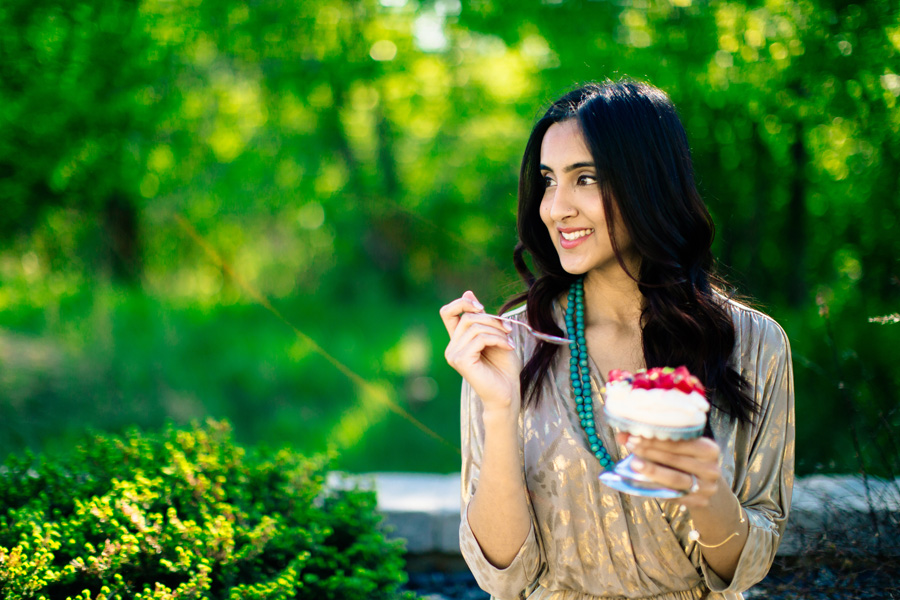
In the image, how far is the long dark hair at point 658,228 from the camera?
1979 mm

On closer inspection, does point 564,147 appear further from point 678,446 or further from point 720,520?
point 720,520

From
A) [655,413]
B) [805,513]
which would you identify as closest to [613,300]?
[655,413]

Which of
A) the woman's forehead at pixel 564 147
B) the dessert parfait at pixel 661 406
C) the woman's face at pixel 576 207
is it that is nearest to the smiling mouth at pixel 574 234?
the woman's face at pixel 576 207

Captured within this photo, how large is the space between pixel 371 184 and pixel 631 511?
10.9 metres

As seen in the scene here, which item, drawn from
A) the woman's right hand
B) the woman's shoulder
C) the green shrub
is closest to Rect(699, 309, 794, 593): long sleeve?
the woman's shoulder

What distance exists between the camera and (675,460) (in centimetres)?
144

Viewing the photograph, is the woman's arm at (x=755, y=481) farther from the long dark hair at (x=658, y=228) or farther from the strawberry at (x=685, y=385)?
the strawberry at (x=685, y=385)

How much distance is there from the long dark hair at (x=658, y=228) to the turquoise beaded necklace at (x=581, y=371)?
0.06 metres

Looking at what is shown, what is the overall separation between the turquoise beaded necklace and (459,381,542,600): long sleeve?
286 millimetres

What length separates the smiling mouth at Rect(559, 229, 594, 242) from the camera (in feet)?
6.70

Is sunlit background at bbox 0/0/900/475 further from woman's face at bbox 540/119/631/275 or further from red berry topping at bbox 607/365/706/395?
red berry topping at bbox 607/365/706/395

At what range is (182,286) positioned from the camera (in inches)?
483

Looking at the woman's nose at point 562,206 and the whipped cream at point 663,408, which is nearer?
the whipped cream at point 663,408

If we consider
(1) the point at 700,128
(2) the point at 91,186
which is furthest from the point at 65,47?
(1) the point at 700,128
